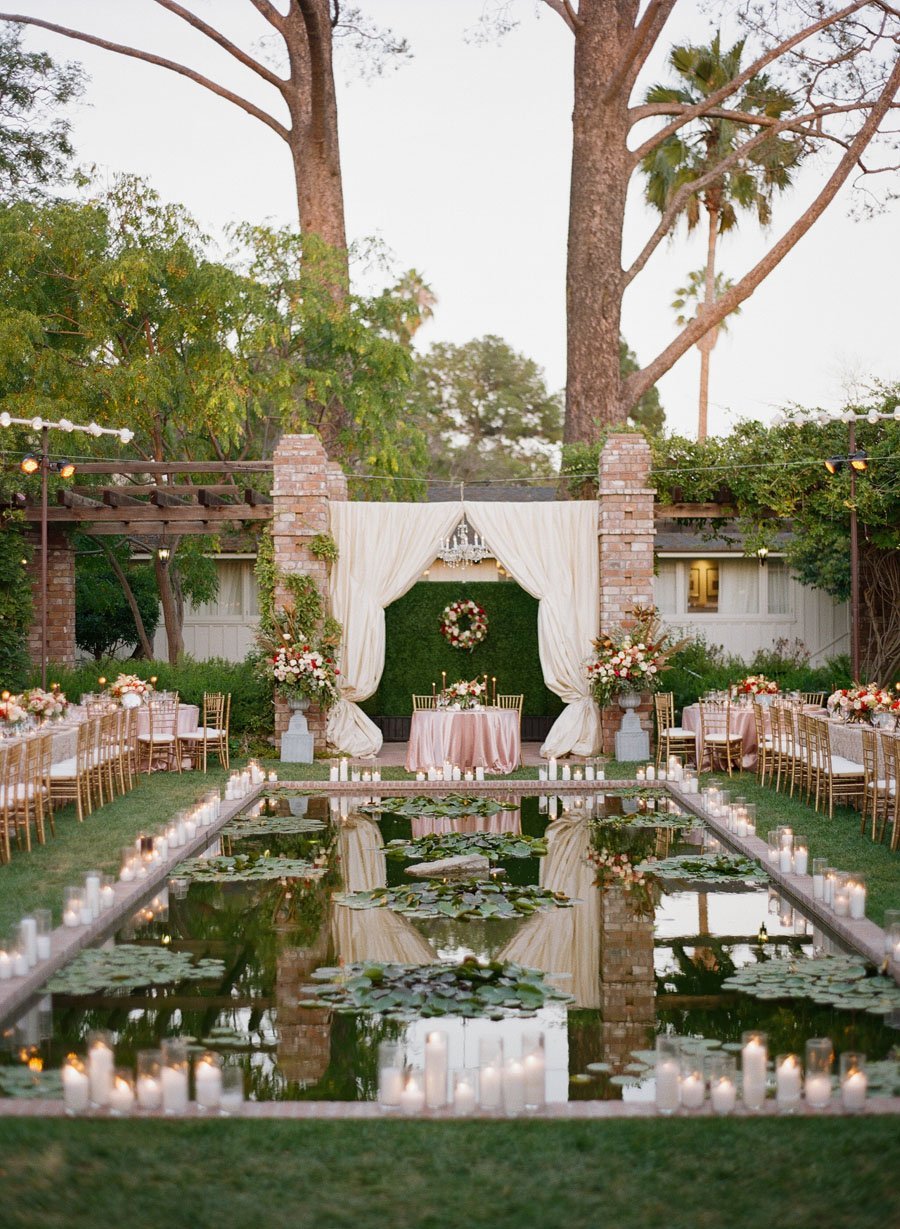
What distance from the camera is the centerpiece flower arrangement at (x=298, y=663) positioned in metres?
15.3

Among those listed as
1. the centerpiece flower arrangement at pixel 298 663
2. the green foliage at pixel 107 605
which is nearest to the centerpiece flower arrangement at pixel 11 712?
the centerpiece flower arrangement at pixel 298 663

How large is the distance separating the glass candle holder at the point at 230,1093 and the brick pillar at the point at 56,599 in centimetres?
1549

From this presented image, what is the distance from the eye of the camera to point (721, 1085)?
4.70 m

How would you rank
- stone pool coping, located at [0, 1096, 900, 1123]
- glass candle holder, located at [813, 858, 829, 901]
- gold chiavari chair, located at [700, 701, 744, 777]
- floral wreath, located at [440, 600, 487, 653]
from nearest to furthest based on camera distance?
stone pool coping, located at [0, 1096, 900, 1123]
glass candle holder, located at [813, 858, 829, 901]
gold chiavari chair, located at [700, 701, 744, 777]
floral wreath, located at [440, 600, 487, 653]

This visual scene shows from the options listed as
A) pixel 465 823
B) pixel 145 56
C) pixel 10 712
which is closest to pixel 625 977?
pixel 465 823

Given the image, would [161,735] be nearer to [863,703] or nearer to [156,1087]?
[863,703]

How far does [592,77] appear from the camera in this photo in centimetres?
2044

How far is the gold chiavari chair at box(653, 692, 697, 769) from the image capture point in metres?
14.8

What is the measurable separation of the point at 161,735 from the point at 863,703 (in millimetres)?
7383

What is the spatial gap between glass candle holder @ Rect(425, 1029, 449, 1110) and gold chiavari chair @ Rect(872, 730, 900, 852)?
18.4ft

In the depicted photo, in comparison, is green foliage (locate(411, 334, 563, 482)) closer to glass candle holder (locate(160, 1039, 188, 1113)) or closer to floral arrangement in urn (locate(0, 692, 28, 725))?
floral arrangement in urn (locate(0, 692, 28, 725))

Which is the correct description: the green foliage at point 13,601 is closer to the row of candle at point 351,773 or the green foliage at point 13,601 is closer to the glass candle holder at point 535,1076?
the row of candle at point 351,773

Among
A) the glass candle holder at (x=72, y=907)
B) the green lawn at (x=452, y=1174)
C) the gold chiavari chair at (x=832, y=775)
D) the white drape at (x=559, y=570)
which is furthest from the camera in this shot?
the white drape at (x=559, y=570)

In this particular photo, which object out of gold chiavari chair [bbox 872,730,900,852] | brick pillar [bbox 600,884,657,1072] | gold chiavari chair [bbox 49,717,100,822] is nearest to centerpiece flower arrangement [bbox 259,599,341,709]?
gold chiavari chair [bbox 49,717,100,822]
